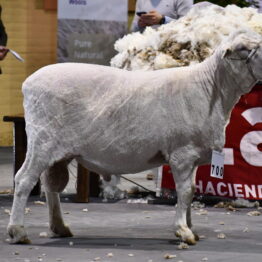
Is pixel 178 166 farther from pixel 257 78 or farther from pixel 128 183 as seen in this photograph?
pixel 128 183

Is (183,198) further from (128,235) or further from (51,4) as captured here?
(51,4)

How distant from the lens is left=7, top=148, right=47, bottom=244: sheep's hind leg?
709 cm

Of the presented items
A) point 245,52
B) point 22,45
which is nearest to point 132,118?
point 245,52

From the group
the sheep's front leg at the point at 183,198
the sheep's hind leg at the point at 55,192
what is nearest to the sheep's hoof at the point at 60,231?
the sheep's hind leg at the point at 55,192

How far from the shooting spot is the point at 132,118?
7.04m

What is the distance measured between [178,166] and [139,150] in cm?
30

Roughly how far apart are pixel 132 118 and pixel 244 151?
2.18 m

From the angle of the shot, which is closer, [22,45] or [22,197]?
[22,197]

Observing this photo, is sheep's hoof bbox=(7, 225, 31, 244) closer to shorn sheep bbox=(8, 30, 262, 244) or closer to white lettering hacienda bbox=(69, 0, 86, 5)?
shorn sheep bbox=(8, 30, 262, 244)

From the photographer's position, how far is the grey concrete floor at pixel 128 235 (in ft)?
22.2

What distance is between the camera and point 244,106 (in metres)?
8.96

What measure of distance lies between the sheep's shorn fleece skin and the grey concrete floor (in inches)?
51.3

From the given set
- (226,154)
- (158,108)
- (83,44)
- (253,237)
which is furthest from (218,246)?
(83,44)

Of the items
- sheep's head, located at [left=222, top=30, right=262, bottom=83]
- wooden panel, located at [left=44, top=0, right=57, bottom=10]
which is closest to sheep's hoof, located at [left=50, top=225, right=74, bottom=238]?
Answer: sheep's head, located at [left=222, top=30, right=262, bottom=83]
